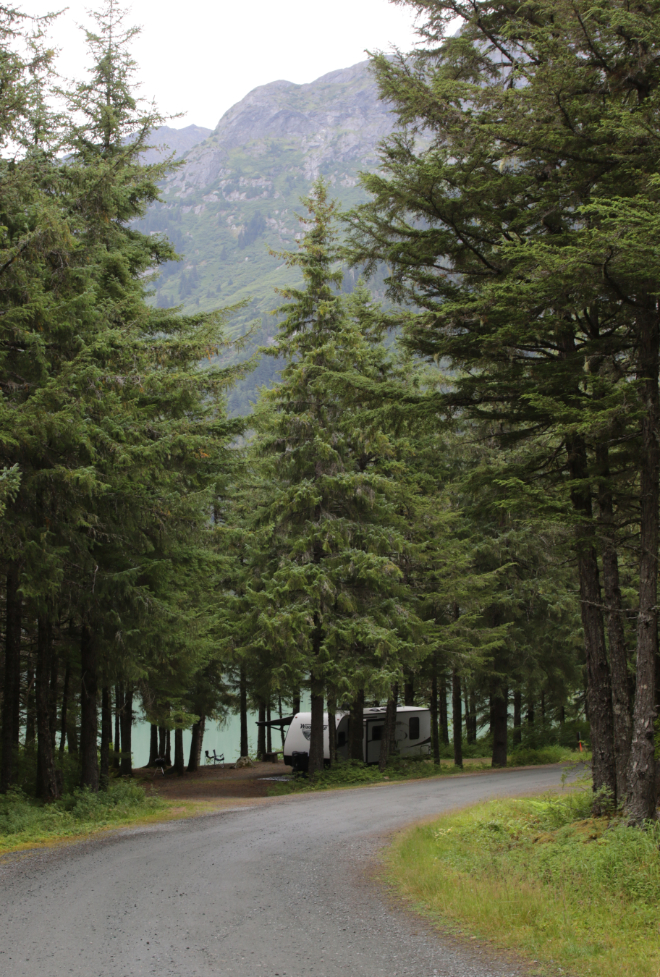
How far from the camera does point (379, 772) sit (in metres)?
21.8

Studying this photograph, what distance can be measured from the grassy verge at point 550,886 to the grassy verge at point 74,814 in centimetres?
540

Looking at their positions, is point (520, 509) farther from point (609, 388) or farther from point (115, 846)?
point (115, 846)

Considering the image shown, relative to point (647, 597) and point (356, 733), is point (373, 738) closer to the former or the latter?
point (356, 733)

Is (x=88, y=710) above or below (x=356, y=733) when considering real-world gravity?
above

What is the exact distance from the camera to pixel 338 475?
20.4 metres

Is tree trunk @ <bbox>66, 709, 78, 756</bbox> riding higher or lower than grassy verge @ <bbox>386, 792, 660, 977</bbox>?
lower

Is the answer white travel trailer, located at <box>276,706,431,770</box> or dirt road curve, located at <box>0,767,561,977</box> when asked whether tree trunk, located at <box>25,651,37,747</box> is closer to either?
dirt road curve, located at <box>0,767,561,977</box>

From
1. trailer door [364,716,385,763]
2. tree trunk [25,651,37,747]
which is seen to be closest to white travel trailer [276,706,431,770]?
trailer door [364,716,385,763]

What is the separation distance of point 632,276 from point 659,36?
111 inches

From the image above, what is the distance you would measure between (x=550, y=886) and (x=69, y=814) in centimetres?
909

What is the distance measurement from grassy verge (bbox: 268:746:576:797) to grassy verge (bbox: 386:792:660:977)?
11042 millimetres

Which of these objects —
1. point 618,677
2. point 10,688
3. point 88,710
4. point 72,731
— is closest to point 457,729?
point 72,731

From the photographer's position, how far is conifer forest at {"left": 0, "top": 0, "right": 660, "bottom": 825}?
8781 millimetres

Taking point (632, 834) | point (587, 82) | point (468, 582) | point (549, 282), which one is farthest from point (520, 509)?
point (468, 582)
